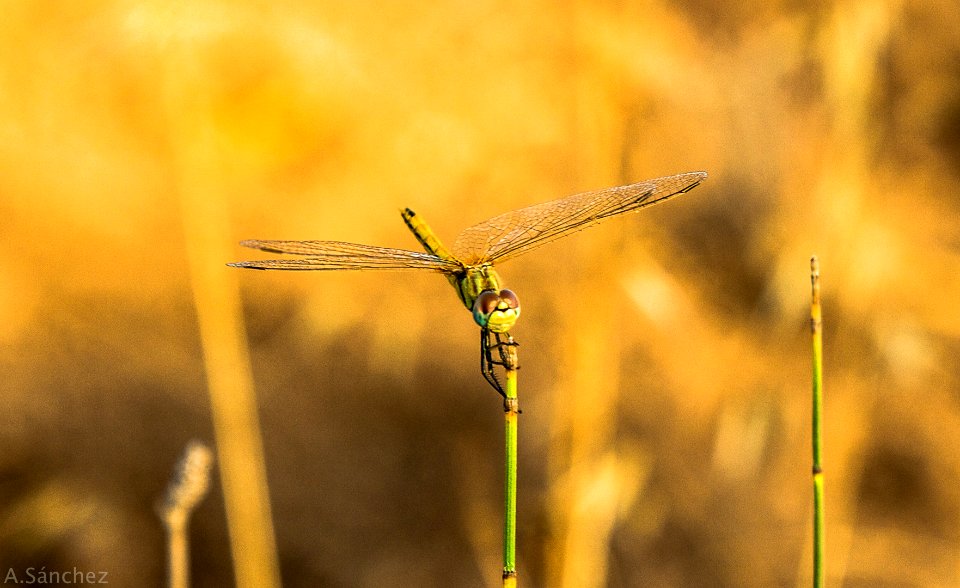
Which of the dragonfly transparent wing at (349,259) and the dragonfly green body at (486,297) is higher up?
the dragonfly transparent wing at (349,259)

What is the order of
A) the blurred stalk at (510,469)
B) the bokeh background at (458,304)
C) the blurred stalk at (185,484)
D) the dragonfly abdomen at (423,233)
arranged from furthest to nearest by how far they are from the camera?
the bokeh background at (458,304)
the dragonfly abdomen at (423,233)
the blurred stalk at (185,484)
the blurred stalk at (510,469)

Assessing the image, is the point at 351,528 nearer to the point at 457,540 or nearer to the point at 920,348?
the point at 457,540

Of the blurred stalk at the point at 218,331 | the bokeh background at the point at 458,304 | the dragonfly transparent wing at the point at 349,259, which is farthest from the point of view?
the bokeh background at the point at 458,304

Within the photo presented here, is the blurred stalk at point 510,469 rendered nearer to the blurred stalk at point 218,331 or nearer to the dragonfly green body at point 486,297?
the dragonfly green body at point 486,297

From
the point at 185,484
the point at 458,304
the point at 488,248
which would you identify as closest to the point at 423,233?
the point at 488,248

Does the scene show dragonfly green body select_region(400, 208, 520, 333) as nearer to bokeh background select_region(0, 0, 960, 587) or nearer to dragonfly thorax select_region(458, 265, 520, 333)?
dragonfly thorax select_region(458, 265, 520, 333)

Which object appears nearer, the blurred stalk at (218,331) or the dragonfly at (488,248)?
the dragonfly at (488,248)

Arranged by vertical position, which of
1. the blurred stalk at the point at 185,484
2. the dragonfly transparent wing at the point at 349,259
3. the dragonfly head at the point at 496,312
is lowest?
the blurred stalk at the point at 185,484

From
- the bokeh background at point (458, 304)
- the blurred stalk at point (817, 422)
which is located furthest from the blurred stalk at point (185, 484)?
the bokeh background at point (458, 304)
